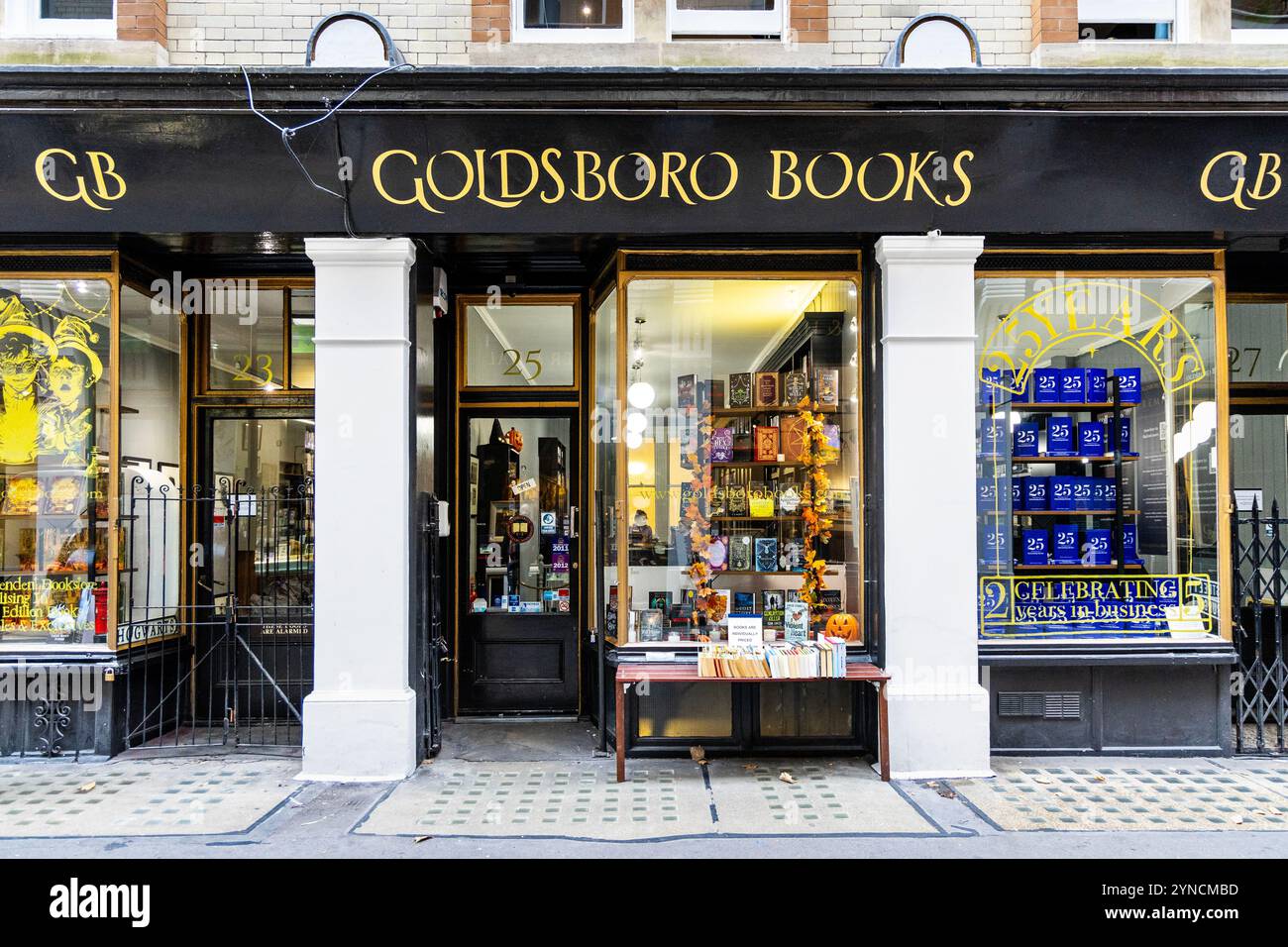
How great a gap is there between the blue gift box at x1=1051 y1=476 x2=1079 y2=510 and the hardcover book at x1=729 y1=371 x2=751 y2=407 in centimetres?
250

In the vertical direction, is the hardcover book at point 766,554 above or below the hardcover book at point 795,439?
below

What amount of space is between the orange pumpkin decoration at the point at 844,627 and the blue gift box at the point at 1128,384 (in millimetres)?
2808

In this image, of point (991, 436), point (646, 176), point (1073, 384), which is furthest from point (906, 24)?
point (991, 436)

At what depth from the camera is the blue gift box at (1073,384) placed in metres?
7.30

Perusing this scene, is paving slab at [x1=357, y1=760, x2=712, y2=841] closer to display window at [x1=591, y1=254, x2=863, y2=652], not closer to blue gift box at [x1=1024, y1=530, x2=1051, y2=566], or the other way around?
display window at [x1=591, y1=254, x2=863, y2=652]

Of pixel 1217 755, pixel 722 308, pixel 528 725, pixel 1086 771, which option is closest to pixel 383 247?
pixel 722 308

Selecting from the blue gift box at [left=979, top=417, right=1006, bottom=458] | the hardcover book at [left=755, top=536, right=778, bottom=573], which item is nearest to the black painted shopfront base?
the blue gift box at [left=979, top=417, right=1006, bottom=458]

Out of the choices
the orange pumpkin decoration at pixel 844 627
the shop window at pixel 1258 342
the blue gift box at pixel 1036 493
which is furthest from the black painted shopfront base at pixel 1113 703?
the shop window at pixel 1258 342

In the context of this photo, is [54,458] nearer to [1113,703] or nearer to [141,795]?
[141,795]

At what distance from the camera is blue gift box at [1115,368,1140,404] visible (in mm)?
7289

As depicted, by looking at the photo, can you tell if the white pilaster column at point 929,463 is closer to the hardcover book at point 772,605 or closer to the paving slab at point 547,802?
the hardcover book at point 772,605

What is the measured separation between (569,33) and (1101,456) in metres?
5.23

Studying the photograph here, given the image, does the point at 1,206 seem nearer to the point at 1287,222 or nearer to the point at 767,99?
the point at 767,99

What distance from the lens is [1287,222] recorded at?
6.59 metres
